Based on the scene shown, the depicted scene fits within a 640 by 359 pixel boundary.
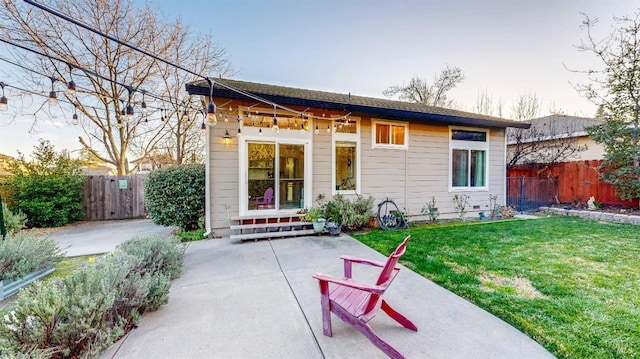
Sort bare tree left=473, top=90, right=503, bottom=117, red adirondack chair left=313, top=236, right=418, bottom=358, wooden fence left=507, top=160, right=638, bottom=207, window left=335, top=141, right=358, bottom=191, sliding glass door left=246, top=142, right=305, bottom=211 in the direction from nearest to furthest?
1. red adirondack chair left=313, top=236, right=418, bottom=358
2. sliding glass door left=246, top=142, right=305, bottom=211
3. window left=335, top=141, right=358, bottom=191
4. wooden fence left=507, top=160, right=638, bottom=207
5. bare tree left=473, top=90, right=503, bottom=117

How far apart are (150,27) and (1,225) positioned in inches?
356

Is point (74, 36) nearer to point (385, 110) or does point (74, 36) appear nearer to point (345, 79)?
point (345, 79)

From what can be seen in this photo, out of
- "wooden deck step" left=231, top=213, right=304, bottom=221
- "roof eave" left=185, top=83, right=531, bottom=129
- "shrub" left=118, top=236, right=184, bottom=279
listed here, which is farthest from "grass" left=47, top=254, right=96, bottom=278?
"roof eave" left=185, top=83, right=531, bottom=129

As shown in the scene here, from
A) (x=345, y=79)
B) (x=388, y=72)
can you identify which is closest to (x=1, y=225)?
(x=345, y=79)

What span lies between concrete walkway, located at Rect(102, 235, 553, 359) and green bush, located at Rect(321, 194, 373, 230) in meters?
2.35

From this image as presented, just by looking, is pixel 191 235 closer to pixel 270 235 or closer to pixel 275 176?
pixel 270 235

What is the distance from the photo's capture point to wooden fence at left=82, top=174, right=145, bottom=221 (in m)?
8.34

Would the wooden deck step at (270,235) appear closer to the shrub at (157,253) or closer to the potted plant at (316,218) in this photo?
the potted plant at (316,218)

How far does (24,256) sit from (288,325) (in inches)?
149

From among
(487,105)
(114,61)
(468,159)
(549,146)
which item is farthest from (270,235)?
(487,105)

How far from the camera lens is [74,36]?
8578 millimetres

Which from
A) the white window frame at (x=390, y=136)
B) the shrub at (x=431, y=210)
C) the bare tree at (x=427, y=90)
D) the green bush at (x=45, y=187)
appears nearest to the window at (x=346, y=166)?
the white window frame at (x=390, y=136)

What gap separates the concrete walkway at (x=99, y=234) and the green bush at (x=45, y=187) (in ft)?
2.13

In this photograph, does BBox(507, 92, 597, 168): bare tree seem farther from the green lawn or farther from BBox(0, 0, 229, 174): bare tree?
BBox(0, 0, 229, 174): bare tree
